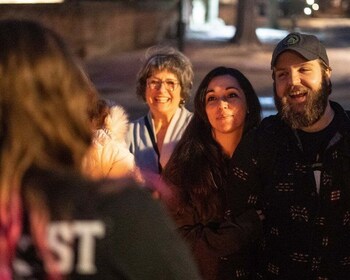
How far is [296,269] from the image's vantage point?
3.00 m

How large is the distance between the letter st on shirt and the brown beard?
1645mm

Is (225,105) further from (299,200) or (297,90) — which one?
(299,200)

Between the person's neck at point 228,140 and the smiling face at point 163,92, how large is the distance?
90cm

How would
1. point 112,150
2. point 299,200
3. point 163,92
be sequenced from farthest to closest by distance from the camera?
point 163,92
point 112,150
point 299,200

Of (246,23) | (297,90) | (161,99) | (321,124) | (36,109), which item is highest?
(36,109)

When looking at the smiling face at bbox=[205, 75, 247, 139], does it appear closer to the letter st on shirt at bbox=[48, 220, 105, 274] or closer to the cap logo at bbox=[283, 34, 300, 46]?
the cap logo at bbox=[283, 34, 300, 46]

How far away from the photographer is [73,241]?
1.58 m

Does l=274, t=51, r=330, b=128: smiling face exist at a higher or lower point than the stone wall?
higher

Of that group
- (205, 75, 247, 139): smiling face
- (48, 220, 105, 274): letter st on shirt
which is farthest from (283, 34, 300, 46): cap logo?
(48, 220, 105, 274): letter st on shirt

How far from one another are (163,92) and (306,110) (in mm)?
1649

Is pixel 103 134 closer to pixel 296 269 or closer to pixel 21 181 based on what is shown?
pixel 296 269

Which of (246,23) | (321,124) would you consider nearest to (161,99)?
(321,124)

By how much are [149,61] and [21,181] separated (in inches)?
122

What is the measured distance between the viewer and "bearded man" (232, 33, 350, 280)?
2.93 metres
